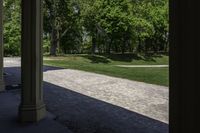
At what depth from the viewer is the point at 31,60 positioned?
27.7ft

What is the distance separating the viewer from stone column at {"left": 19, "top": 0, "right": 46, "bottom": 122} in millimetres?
8273

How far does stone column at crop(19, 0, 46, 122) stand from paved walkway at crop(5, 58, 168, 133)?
0.77 meters

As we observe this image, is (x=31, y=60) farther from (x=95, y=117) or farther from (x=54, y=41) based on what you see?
(x=54, y=41)

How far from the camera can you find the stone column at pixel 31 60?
8273mm

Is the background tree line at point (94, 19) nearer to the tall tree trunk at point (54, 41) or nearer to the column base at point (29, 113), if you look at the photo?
the tall tree trunk at point (54, 41)

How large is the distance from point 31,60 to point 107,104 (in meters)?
3.75

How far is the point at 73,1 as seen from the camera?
4125 centimetres

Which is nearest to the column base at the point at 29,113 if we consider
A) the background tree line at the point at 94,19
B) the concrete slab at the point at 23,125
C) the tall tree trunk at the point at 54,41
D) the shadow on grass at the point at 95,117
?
the concrete slab at the point at 23,125

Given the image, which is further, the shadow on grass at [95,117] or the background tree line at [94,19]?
the background tree line at [94,19]
